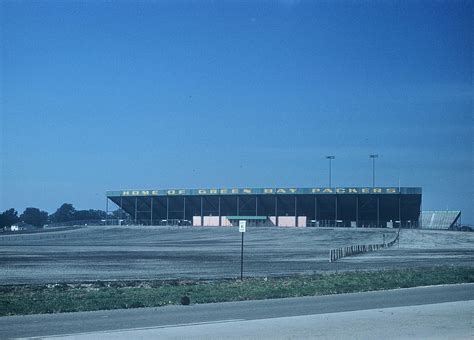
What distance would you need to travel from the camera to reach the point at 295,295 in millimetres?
22922

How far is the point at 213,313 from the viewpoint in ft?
59.3

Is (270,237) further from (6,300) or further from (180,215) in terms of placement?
(6,300)

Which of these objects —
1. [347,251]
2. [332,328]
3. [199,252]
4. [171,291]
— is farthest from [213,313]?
[199,252]

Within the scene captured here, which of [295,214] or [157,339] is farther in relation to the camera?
[295,214]

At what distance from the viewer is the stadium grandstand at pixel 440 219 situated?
516 ft

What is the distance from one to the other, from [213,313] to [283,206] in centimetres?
12558

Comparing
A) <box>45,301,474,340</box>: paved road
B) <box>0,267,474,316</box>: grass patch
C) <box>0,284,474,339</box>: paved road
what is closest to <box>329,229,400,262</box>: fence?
<box>0,267,474,316</box>: grass patch

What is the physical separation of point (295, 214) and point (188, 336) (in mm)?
127186

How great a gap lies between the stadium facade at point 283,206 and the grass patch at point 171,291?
9814 cm

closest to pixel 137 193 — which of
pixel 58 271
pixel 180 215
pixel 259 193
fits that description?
pixel 180 215

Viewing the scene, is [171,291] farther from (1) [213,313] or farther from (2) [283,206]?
(2) [283,206]

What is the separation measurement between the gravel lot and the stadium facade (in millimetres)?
13204

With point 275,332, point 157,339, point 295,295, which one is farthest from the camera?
point 295,295

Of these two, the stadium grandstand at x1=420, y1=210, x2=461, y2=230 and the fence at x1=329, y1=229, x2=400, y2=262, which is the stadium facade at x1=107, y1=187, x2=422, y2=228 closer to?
the stadium grandstand at x1=420, y1=210, x2=461, y2=230
